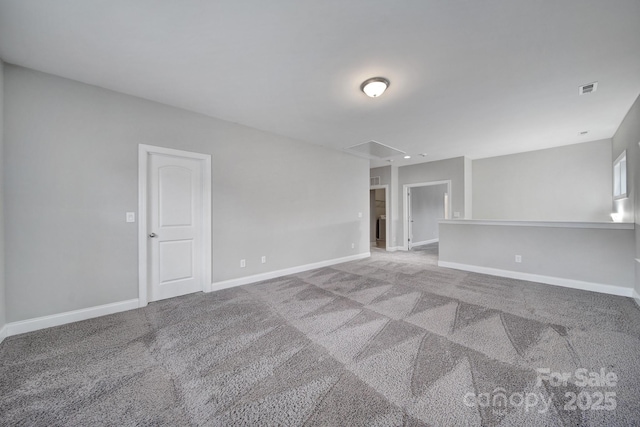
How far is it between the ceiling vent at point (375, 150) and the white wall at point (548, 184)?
2.45m

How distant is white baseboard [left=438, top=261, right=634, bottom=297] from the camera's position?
10.9 feet

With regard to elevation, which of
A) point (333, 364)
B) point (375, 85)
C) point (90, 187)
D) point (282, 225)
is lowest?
point (333, 364)

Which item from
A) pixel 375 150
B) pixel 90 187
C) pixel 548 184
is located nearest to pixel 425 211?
pixel 548 184

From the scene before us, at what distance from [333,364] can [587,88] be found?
13.3ft

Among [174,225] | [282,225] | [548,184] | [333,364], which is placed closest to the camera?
[333,364]

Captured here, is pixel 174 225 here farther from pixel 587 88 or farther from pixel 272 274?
pixel 587 88

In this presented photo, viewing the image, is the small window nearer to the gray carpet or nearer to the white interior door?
the gray carpet

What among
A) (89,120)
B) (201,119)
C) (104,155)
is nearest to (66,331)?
(104,155)

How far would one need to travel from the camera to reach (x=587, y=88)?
2707 millimetres

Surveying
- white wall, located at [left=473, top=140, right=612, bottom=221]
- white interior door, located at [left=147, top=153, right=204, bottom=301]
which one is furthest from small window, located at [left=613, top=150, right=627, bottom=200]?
white interior door, located at [left=147, top=153, right=204, bottom=301]

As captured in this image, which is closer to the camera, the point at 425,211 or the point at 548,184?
the point at 548,184

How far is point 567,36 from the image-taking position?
6.31ft

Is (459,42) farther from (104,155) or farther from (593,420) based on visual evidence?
(104,155)

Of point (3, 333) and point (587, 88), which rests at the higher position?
point (587, 88)
